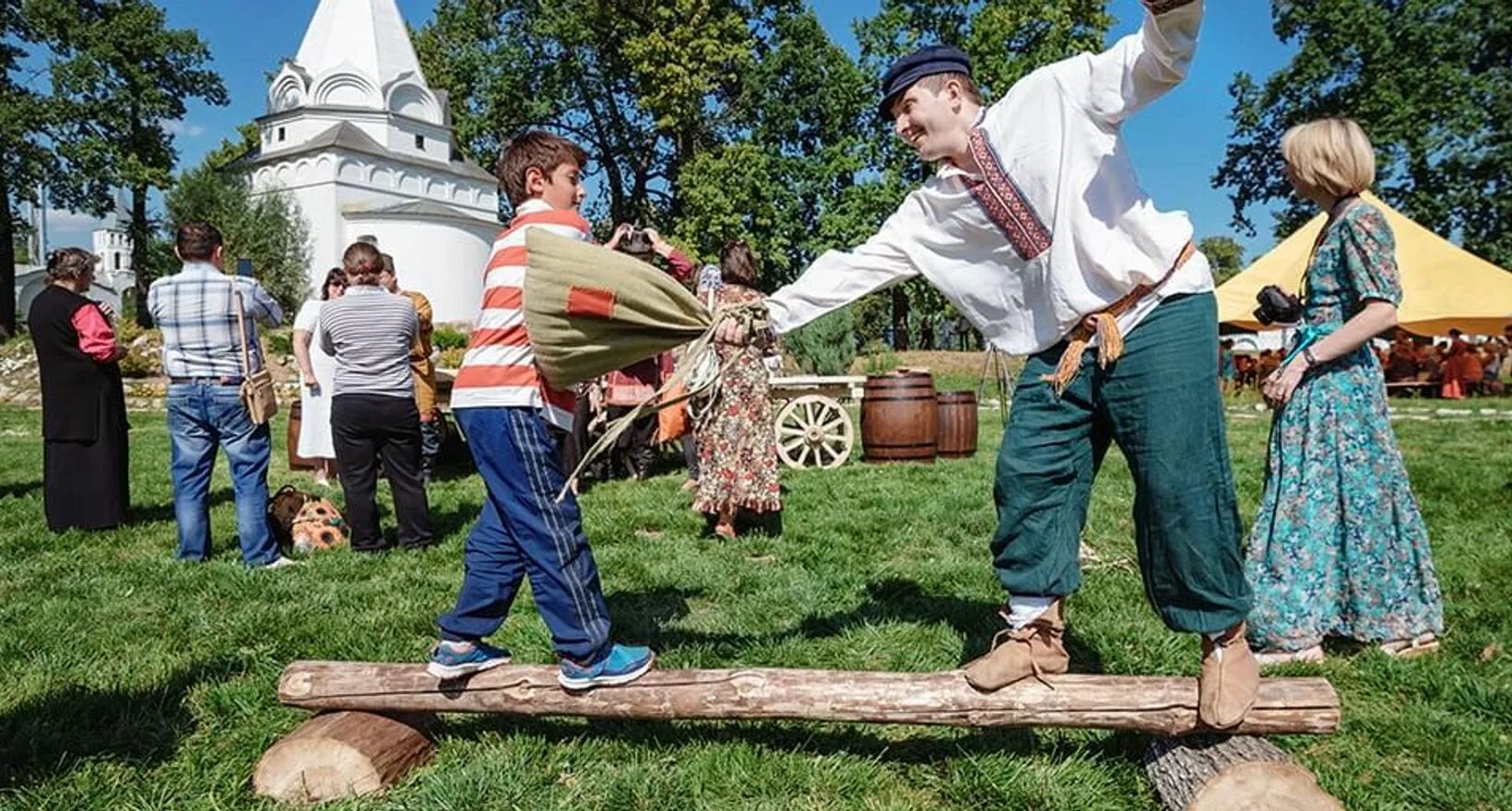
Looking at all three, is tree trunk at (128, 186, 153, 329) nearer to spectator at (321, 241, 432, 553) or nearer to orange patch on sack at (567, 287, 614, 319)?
spectator at (321, 241, 432, 553)

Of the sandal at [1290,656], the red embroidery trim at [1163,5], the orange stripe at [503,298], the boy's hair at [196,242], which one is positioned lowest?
the sandal at [1290,656]

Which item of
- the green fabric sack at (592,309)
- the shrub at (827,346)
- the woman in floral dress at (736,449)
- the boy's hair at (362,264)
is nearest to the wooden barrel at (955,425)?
the woman in floral dress at (736,449)

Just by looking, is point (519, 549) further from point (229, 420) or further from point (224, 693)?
point (229, 420)

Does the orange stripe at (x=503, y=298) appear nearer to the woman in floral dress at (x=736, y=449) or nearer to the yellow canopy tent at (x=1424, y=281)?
the woman in floral dress at (x=736, y=449)

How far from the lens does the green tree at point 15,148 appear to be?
30156 millimetres

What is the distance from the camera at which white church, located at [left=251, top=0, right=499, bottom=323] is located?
116 ft

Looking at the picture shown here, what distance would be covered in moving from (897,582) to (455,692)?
2641mm

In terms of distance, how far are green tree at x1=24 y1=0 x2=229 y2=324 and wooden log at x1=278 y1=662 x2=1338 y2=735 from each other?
3414cm

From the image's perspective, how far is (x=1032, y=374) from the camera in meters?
2.81

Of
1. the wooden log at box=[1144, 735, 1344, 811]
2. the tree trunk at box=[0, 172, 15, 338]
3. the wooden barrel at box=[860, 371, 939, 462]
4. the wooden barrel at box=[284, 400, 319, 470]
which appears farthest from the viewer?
the tree trunk at box=[0, 172, 15, 338]

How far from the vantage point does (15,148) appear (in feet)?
101

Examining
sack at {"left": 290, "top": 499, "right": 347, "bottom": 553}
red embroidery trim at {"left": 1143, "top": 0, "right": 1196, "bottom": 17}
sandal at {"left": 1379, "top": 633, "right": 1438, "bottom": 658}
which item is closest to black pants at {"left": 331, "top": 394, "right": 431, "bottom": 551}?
sack at {"left": 290, "top": 499, "right": 347, "bottom": 553}

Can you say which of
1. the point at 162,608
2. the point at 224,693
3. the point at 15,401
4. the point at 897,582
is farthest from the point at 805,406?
the point at 15,401

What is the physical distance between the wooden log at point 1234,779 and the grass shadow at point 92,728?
3034mm
